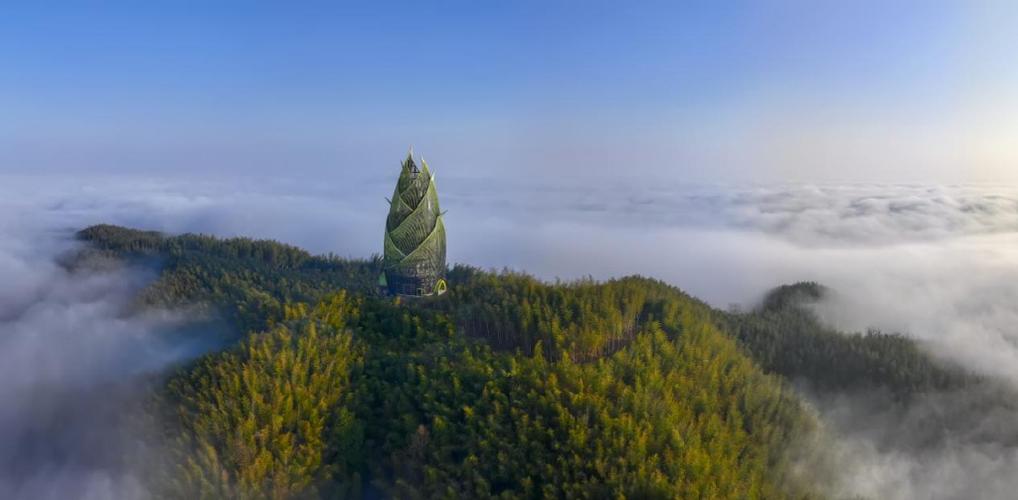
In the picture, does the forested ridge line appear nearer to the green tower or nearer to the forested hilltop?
the forested hilltop

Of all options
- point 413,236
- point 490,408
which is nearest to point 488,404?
point 490,408

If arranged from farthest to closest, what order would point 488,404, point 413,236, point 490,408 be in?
point 413,236
point 488,404
point 490,408

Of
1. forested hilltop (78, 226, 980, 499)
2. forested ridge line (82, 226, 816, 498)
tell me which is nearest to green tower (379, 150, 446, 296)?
forested hilltop (78, 226, 980, 499)

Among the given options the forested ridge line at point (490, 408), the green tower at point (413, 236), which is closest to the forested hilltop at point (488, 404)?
the forested ridge line at point (490, 408)

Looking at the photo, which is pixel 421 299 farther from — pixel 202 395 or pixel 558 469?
pixel 558 469

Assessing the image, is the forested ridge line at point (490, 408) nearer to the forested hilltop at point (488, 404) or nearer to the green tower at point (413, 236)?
the forested hilltop at point (488, 404)

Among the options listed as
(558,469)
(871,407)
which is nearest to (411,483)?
(558,469)

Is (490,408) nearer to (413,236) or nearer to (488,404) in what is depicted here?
(488,404)
